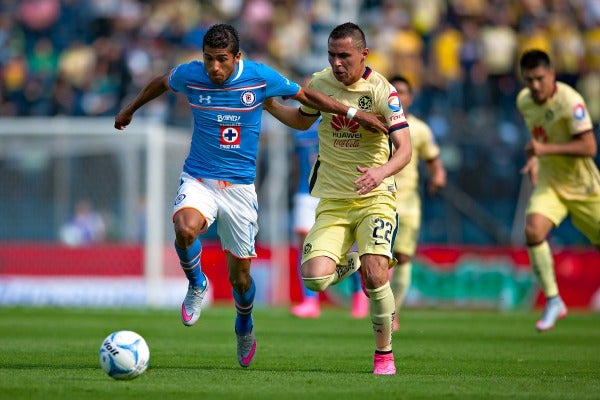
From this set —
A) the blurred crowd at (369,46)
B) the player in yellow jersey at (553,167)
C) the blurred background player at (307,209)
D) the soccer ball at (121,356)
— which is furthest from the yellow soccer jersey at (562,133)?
the blurred crowd at (369,46)

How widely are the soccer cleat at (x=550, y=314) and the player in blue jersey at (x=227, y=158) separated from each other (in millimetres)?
4612

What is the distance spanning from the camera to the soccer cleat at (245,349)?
30.8ft

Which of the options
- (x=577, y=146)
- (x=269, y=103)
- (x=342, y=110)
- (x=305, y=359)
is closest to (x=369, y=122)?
(x=342, y=110)

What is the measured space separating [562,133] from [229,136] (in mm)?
4957

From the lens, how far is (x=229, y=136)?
949cm

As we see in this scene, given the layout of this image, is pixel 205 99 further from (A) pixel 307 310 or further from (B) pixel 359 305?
(B) pixel 359 305

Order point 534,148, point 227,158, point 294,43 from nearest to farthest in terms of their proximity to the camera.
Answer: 1. point 227,158
2. point 534,148
3. point 294,43

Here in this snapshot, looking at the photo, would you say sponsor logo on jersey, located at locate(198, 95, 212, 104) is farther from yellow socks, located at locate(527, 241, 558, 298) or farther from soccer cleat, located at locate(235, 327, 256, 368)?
yellow socks, located at locate(527, 241, 558, 298)

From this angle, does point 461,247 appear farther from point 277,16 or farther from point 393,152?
point 393,152

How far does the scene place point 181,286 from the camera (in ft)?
67.5

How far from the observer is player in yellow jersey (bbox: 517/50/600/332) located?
494 inches

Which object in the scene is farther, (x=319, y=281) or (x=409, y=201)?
(x=409, y=201)

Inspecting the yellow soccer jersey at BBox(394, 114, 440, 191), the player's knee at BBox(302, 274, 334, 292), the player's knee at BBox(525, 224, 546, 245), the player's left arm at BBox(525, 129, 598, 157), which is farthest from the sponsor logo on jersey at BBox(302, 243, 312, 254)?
the yellow soccer jersey at BBox(394, 114, 440, 191)

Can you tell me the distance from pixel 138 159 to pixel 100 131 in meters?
0.97
